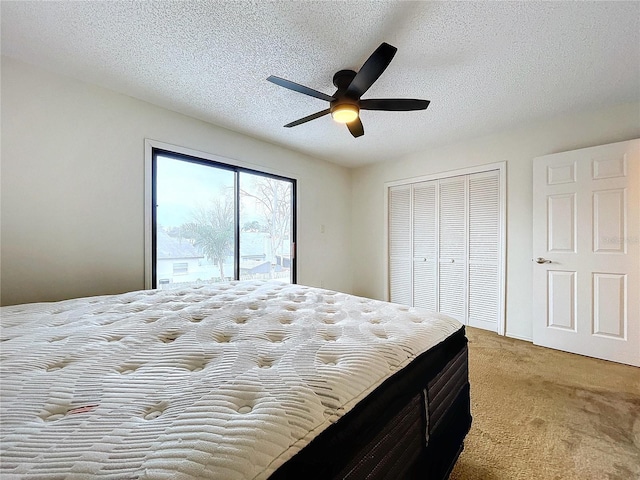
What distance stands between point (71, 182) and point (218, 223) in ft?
4.26

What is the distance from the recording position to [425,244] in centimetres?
385

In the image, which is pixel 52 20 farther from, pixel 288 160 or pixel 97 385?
Answer: pixel 288 160

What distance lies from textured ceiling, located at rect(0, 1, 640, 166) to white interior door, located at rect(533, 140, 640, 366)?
628 mm

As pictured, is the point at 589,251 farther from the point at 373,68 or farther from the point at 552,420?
the point at 373,68

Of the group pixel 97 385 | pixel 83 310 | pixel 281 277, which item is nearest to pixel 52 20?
pixel 83 310

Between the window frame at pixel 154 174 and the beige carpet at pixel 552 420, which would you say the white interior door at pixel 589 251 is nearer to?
the beige carpet at pixel 552 420

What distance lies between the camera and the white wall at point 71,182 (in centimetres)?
189

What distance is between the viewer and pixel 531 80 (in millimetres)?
2119

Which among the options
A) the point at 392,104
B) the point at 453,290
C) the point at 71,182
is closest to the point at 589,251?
the point at 453,290

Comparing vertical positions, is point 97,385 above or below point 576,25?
below

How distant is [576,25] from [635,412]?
2.51 meters

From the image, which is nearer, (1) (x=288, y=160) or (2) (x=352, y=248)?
(1) (x=288, y=160)

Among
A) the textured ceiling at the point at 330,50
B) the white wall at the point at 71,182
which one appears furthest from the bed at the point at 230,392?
the textured ceiling at the point at 330,50

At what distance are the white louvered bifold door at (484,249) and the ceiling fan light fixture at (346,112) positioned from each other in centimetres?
229
